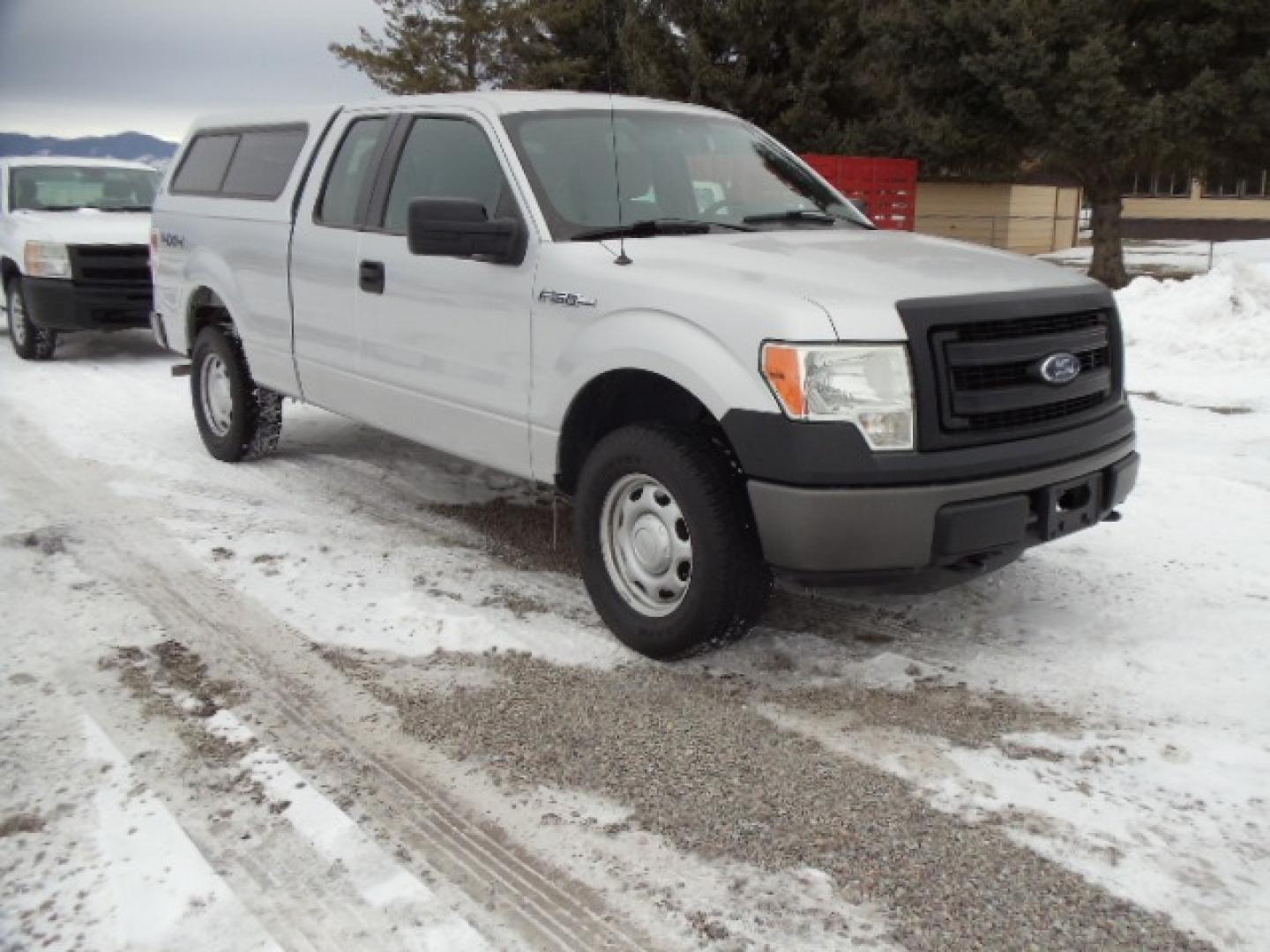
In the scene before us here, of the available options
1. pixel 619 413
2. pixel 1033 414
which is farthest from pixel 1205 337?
pixel 619 413

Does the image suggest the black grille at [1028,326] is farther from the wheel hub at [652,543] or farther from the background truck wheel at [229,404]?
the background truck wheel at [229,404]

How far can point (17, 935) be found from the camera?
2557mm

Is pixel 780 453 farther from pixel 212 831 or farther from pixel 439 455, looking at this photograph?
pixel 439 455

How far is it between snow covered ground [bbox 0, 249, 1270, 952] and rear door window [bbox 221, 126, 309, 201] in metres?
1.80

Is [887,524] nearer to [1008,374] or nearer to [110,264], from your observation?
[1008,374]

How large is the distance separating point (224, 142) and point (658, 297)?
4206 millimetres

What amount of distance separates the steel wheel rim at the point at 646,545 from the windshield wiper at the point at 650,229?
100cm

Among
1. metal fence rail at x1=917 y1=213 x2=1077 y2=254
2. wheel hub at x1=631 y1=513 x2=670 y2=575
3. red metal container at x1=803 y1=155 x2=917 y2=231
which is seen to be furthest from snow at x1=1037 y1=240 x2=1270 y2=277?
wheel hub at x1=631 y1=513 x2=670 y2=575

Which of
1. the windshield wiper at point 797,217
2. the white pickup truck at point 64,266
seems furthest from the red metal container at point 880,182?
the windshield wiper at point 797,217

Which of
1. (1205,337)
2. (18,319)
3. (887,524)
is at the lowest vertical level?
(1205,337)

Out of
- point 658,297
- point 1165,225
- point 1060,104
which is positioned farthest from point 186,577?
point 1165,225

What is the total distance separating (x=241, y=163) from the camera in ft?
21.9

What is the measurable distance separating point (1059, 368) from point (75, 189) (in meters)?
11.2

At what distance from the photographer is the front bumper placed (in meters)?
10.5
